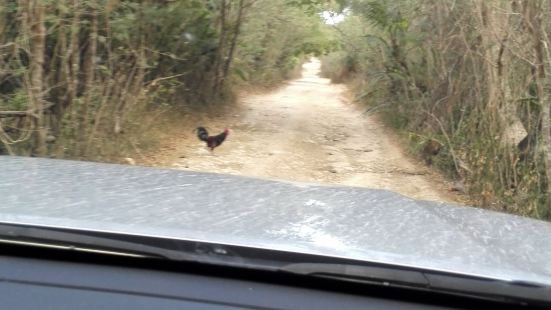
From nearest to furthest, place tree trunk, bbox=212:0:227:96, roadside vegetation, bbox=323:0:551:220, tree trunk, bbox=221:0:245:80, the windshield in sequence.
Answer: the windshield < roadside vegetation, bbox=323:0:551:220 < tree trunk, bbox=212:0:227:96 < tree trunk, bbox=221:0:245:80

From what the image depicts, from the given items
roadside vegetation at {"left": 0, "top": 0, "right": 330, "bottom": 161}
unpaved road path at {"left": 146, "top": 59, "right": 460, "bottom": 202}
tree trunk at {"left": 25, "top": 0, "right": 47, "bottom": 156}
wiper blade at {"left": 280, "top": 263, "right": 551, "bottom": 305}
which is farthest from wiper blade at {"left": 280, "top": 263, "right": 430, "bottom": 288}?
unpaved road path at {"left": 146, "top": 59, "right": 460, "bottom": 202}

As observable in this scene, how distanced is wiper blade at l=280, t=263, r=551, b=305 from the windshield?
0.05 metres

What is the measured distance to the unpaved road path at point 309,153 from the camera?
11234 millimetres

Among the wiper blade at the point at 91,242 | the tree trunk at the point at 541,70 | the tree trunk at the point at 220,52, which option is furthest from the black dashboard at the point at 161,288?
the tree trunk at the point at 220,52

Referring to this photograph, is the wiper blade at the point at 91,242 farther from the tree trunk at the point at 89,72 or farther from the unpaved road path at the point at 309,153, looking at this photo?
the unpaved road path at the point at 309,153

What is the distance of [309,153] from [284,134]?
7.86 feet

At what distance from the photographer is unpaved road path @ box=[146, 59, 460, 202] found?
11234 millimetres

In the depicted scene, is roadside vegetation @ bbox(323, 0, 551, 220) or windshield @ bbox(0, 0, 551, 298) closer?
windshield @ bbox(0, 0, 551, 298)

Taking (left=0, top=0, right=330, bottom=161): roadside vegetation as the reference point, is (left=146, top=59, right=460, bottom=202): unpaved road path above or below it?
below

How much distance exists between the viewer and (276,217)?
2504mm

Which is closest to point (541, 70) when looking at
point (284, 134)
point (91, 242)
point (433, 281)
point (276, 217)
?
point (276, 217)

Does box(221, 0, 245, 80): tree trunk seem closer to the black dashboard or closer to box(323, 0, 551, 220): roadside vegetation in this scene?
box(323, 0, 551, 220): roadside vegetation

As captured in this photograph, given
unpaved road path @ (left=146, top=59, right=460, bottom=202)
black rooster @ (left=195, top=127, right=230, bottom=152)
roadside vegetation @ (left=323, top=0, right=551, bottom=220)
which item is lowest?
unpaved road path @ (left=146, top=59, right=460, bottom=202)

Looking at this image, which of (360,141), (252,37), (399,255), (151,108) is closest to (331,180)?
(151,108)
